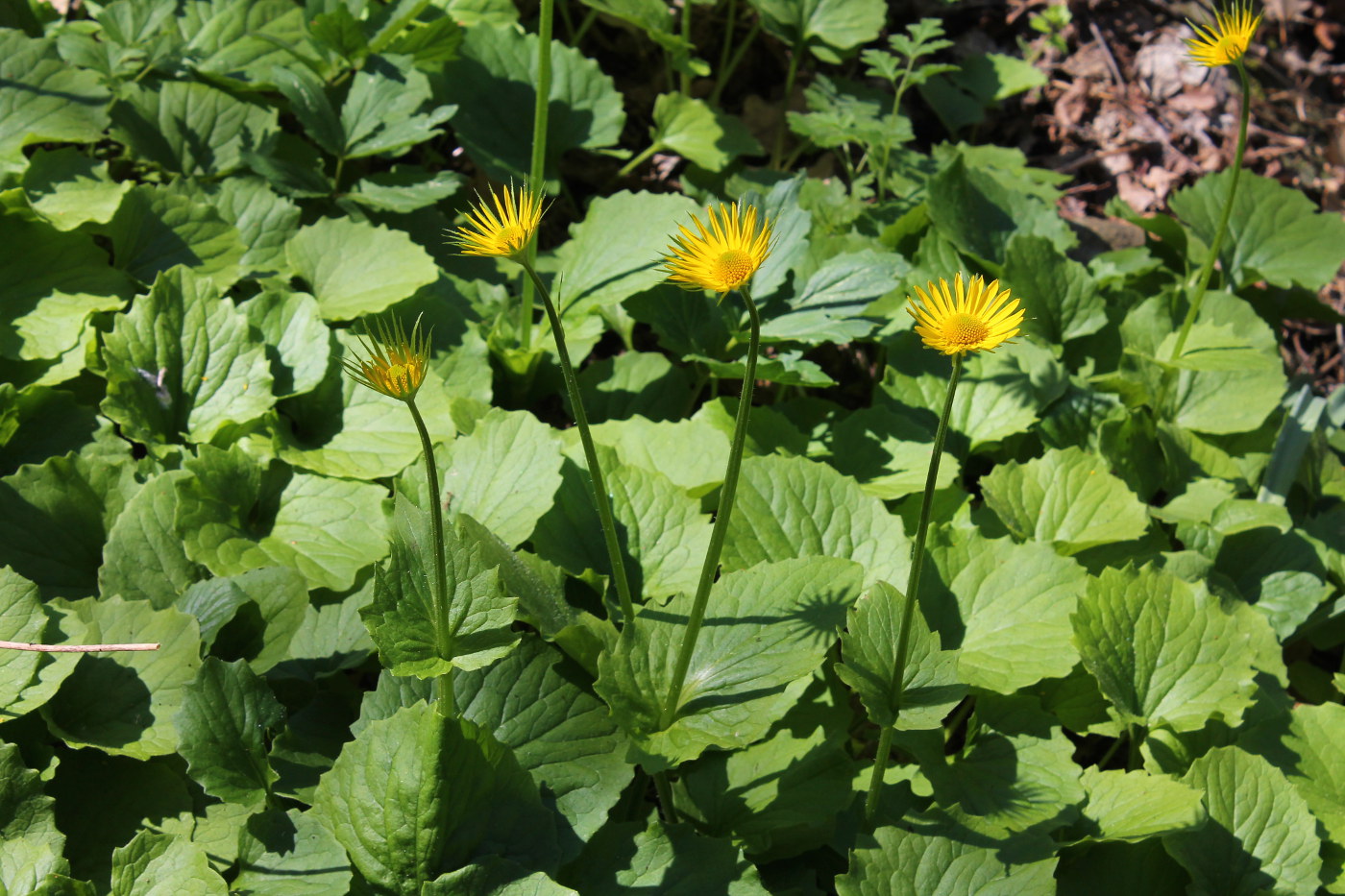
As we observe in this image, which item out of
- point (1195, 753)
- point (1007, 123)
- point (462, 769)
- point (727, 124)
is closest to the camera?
point (462, 769)

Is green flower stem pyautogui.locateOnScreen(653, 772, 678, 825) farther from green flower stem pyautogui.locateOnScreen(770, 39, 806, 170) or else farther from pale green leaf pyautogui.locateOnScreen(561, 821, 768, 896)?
Result: green flower stem pyautogui.locateOnScreen(770, 39, 806, 170)

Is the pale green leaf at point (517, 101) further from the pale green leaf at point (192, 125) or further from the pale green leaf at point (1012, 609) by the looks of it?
the pale green leaf at point (1012, 609)

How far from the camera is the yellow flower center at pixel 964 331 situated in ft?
3.82

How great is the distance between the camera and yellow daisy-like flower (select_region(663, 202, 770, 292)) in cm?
114

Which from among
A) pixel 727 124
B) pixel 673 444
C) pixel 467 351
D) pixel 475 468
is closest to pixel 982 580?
pixel 673 444

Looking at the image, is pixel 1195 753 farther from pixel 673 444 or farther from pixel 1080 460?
pixel 673 444

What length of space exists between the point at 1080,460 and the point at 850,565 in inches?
37.7

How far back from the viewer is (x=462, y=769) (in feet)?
5.00

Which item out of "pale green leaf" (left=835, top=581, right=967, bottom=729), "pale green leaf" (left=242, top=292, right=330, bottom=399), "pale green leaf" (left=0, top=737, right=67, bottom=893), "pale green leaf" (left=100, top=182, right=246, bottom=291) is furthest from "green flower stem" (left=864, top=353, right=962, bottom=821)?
"pale green leaf" (left=100, top=182, right=246, bottom=291)

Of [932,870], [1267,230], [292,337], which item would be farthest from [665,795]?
[1267,230]

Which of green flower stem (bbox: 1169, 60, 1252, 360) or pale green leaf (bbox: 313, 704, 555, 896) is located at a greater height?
green flower stem (bbox: 1169, 60, 1252, 360)

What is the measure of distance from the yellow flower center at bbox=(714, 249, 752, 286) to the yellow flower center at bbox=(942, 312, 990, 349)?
233mm

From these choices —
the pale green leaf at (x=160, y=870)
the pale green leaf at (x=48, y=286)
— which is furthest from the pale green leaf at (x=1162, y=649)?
the pale green leaf at (x=48, y=286)

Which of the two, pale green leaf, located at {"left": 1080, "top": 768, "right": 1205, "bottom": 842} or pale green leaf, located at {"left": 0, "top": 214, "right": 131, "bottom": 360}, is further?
pale green leaf, located at {"left": 0, "top": 214, "right": 131, "bottom": 360}
